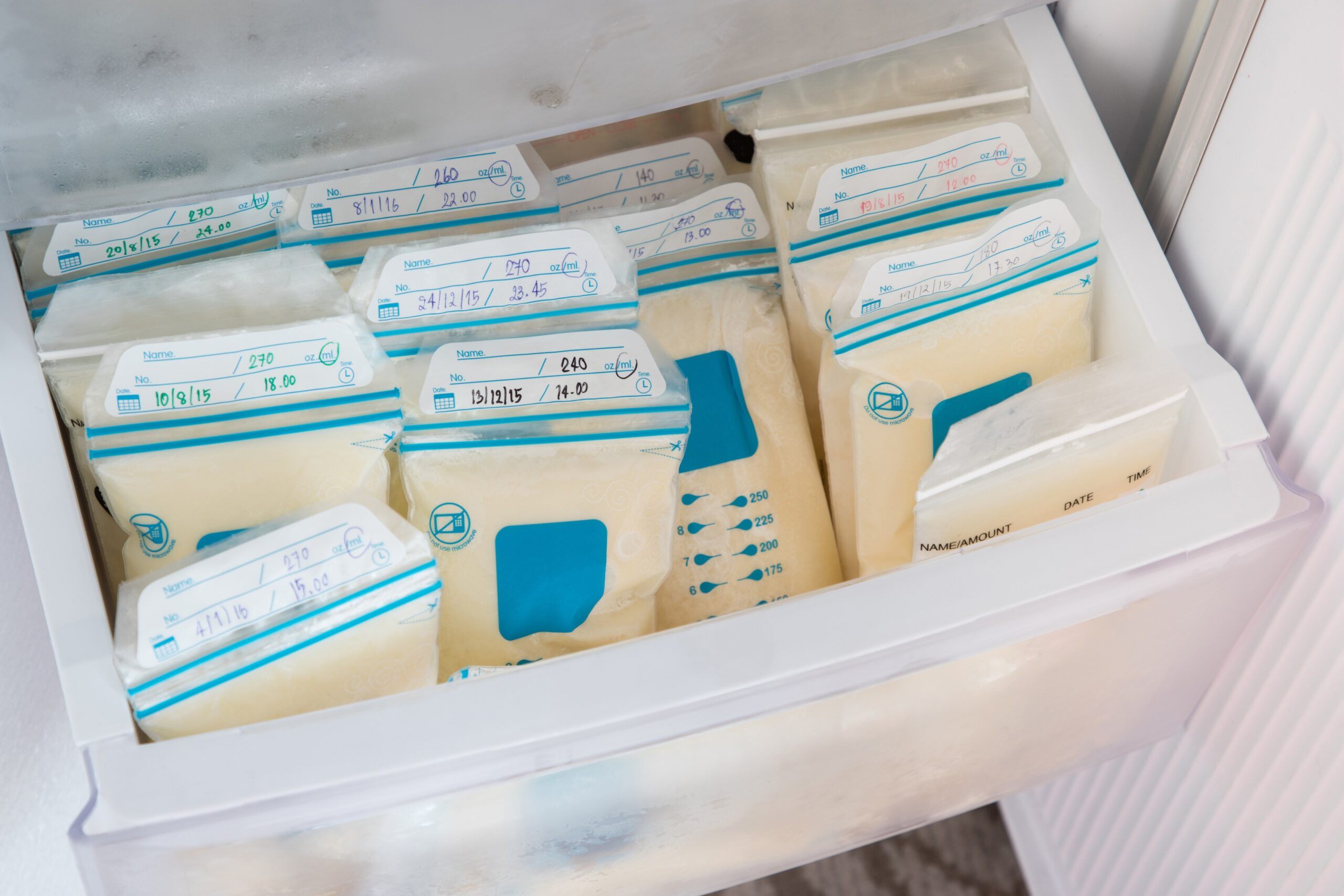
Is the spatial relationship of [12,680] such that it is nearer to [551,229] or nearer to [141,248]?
[141,248]

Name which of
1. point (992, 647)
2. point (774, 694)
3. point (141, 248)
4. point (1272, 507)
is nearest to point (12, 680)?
point (141, 248)

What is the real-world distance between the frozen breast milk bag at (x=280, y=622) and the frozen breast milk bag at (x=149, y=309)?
0.44 ft

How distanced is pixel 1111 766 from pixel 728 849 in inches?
17.8

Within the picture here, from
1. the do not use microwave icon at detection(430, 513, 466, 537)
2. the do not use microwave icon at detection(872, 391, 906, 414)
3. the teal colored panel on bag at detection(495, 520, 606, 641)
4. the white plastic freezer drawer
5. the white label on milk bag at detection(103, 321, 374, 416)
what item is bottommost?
the white plastic freezer drawer

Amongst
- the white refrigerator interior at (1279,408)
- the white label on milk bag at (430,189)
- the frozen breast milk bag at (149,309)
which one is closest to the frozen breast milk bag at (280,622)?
the frozen breast milk bag at (149,309)

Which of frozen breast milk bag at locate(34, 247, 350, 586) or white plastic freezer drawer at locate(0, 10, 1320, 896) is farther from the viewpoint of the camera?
frozen breast milk bag at locate(34, 247, 350, 586)

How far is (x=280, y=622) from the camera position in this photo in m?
0.58

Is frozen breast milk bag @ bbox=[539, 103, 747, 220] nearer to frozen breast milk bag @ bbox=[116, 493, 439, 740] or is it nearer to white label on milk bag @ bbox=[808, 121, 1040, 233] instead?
white label on milk bag @ bbox=[808, 121, 1040, 233]

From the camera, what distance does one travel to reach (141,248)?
0.71 meters

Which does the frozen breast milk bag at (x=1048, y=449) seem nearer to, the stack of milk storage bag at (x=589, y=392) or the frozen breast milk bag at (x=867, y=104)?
the stack of milk storage bag at (x=589, y=392)

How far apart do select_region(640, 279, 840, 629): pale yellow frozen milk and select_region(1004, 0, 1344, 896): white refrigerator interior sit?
29 cm

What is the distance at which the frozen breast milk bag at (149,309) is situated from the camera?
643mm

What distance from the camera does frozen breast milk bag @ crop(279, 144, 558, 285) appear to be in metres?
0.72

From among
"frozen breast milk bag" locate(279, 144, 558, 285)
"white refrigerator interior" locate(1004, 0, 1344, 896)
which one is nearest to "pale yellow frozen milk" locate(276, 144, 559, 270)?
"frozen breast milk bag" locate(279, 144, 558, 285)
